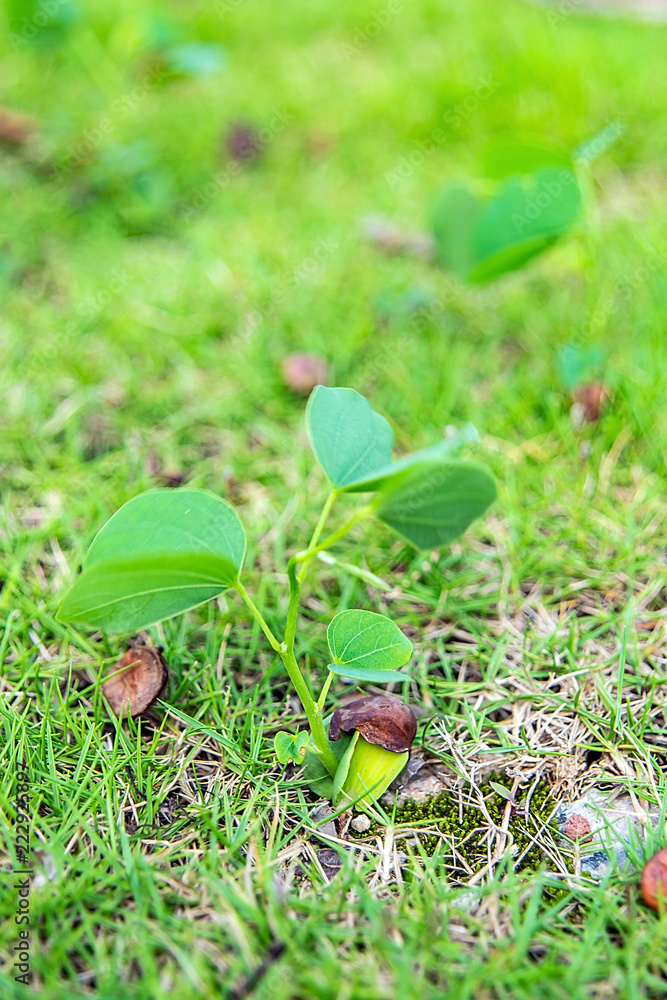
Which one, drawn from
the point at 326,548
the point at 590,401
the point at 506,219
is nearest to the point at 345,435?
the point at 326,548

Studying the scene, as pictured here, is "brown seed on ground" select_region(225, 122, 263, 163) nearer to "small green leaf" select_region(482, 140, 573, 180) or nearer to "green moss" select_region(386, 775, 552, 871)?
"small green leaf" select_region(482, 140, 573, 180)

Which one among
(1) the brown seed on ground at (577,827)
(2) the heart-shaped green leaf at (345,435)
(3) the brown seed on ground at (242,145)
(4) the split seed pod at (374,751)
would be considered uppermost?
(3) the brown seed on ground at (242,145)

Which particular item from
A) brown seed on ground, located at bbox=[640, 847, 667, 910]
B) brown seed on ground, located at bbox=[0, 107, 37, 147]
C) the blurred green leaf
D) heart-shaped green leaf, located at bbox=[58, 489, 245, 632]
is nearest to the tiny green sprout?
heart-shaped green leaf, located at bbox=[58, 489, 245, 632]

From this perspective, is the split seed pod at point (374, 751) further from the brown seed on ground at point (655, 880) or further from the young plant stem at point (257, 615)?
the brown seed on ground at point (655, 880)

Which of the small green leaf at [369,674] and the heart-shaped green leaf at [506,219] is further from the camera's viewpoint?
the heart-shaped green leaf at [506,219]

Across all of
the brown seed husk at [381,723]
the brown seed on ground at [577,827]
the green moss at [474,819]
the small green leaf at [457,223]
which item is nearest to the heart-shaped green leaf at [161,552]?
the brown seed husk at [381,723]

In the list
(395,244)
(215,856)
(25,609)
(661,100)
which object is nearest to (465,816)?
(215,856)
